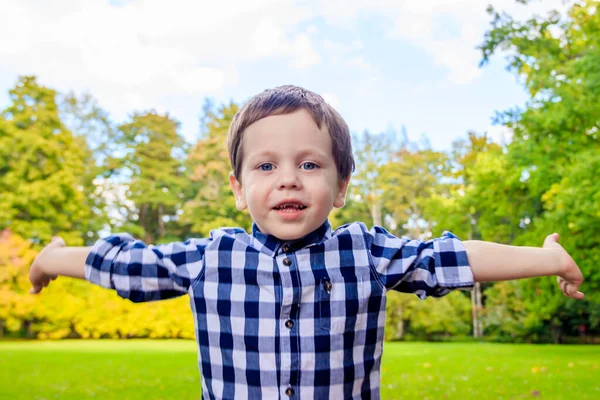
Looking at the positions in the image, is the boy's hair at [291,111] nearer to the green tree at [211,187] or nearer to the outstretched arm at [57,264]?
the outstretched arm at [57,264]

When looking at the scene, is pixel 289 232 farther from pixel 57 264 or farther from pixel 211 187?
pixel 211 187

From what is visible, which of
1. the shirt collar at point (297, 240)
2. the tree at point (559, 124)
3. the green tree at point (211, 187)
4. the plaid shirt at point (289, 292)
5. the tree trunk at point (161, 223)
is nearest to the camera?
the plaid shirt at point (289, 292)

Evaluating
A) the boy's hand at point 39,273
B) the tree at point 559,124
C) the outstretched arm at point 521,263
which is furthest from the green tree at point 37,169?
the outstretched arm at point 521,263

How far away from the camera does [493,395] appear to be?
7.75 m

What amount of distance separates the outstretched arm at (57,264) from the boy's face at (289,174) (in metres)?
0.64

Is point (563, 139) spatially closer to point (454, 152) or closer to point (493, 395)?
point (493, 395)

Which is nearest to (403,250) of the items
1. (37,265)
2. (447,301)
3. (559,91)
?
(37,265)

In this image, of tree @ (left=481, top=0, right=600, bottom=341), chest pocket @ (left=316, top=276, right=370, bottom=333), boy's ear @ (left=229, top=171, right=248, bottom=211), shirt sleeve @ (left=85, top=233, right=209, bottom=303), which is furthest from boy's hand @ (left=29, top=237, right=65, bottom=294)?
tree @ (left=481, top=0, right=600, bottom=341)

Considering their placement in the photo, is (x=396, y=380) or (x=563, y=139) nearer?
(x=396, y=380)

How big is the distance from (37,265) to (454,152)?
27.9m

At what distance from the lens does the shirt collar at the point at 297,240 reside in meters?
1.92

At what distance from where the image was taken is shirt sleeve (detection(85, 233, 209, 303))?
6.43 feet

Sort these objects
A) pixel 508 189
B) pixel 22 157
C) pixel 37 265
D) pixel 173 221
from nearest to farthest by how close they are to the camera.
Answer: pixel 37 265 → pixel 508 189 → pixel 22 157 → pixel 173 221

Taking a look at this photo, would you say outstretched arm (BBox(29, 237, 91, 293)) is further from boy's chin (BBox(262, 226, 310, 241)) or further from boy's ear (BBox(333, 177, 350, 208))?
boy's ear (BBox(333, 177, 350, 208))
